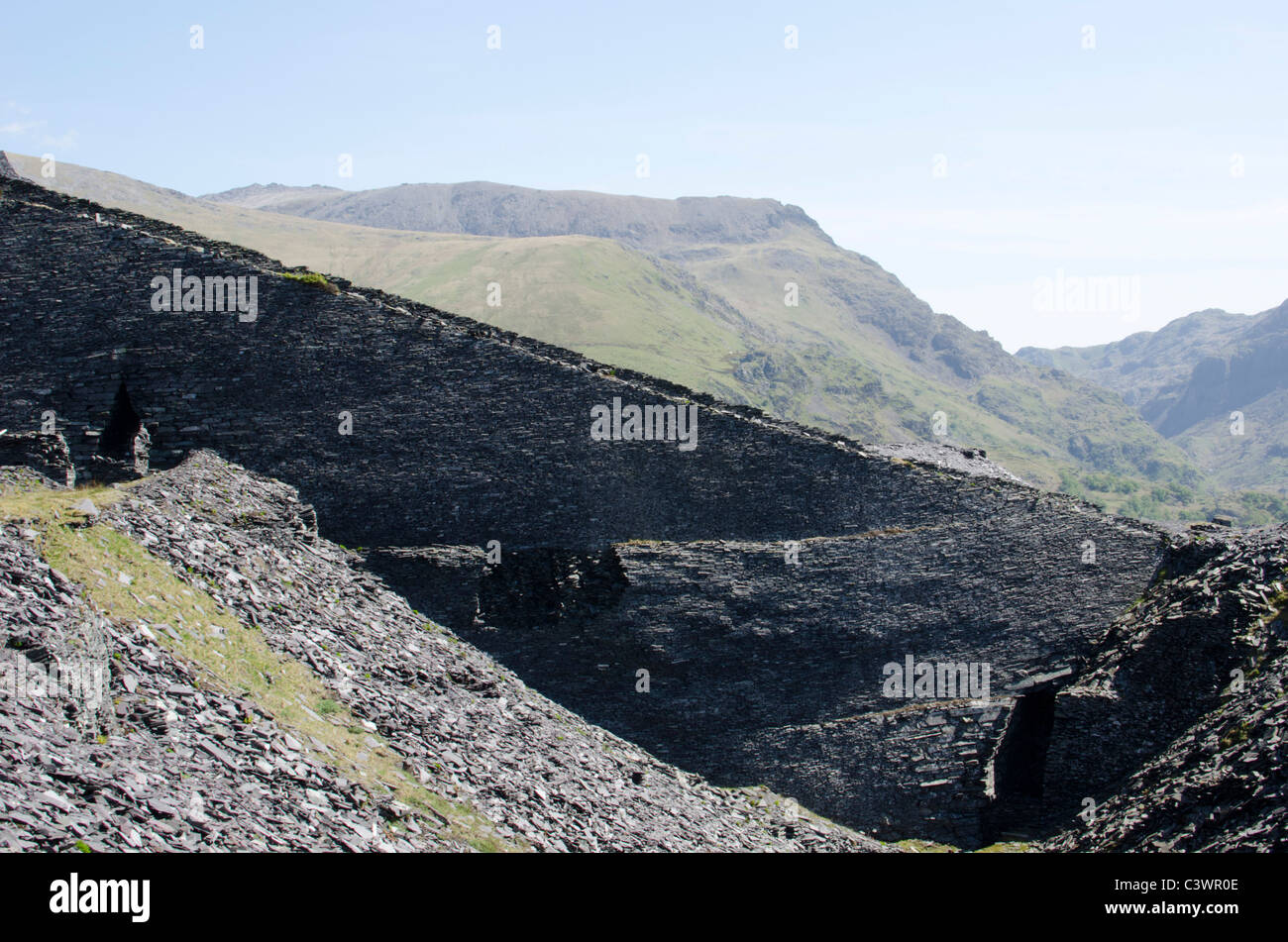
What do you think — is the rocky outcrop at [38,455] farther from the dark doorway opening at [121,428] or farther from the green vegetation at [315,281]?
the green vegetation at [315,281]

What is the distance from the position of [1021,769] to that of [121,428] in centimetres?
2259

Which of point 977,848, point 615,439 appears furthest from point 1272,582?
point 615,439

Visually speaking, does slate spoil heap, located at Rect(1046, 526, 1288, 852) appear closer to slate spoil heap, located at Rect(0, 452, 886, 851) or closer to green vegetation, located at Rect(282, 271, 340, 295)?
slate spoil heap, located at Rect(0, 452, 886, 851)

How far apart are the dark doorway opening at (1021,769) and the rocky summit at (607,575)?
73mm

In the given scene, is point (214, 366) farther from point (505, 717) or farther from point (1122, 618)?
point (1122, 618)

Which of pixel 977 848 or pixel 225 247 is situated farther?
pixel 225 247

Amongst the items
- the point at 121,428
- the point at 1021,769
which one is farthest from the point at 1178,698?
the point at 121,428

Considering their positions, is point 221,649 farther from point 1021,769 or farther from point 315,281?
point 1021,769

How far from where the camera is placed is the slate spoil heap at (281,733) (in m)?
Result: 11.1

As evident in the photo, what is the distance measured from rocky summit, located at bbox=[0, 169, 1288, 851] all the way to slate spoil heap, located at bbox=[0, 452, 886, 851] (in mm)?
141

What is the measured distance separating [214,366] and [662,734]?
14.0 metres

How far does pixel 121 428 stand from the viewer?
26.8 metres

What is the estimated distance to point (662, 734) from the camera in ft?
78.4
